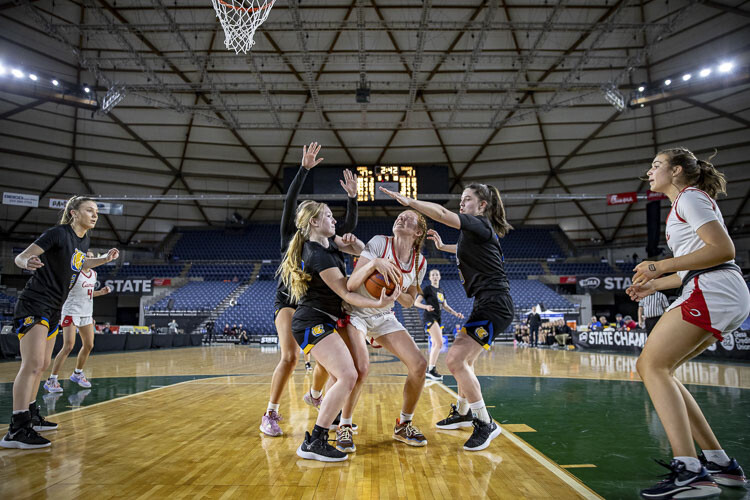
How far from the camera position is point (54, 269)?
3.79 meters

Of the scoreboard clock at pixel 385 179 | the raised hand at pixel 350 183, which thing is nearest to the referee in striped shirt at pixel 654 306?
the raised hand at pixel 350 183

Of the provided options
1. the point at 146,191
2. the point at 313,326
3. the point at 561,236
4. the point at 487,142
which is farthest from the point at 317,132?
the point at 313,326

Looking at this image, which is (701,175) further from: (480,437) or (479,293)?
(480,437)

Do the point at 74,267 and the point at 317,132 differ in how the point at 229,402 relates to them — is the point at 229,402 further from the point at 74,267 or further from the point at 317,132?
the point at 317,132

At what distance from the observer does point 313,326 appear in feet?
10.9

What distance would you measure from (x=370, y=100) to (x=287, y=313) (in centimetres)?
1868

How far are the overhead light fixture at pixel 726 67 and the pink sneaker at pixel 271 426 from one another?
68.5 feet

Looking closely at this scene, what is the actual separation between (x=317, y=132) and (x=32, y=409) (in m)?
22.2

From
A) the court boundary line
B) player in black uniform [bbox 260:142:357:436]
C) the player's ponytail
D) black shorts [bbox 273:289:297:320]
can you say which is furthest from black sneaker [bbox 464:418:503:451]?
black shorts [bbox 273:289:297:320]

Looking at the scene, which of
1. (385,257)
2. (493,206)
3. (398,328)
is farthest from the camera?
(493,206)

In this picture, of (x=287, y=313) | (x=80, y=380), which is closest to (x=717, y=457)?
(x=287, y=313)

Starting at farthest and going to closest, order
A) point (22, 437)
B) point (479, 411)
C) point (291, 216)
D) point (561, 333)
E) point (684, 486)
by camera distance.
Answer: point (561, 333), point (291, 216), point (479, 411), point (22, 437), point (684, 486)

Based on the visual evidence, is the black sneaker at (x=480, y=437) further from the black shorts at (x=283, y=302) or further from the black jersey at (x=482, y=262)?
the black shorts at (x=283, y=302)

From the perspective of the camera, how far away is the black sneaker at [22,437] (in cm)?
332
